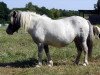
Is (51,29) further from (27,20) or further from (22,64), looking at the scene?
(22,64)

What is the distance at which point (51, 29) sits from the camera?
12.4 metres

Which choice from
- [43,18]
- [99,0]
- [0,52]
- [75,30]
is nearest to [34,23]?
[43,18]

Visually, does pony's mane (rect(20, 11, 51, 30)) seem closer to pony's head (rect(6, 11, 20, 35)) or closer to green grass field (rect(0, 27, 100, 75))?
pony's head (rect(6, 11, 20, 35))

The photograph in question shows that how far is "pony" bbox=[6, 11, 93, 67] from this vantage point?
12344 mm

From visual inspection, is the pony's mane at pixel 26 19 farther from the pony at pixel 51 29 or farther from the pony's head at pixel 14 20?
the pony's head at pixel 14 20

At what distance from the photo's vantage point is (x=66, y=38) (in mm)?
12508

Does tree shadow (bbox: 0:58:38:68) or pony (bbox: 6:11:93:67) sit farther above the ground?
pony (bbox: 6:11:93:67)

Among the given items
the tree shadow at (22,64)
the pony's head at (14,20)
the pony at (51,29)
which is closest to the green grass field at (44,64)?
the tree shadow at (22,64)

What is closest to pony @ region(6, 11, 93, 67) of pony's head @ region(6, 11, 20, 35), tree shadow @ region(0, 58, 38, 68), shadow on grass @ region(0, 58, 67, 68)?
pony's head @ region(6, 11, 20, 35)

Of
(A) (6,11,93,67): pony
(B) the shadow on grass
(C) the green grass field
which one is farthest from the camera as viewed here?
(B) the shadow on grass

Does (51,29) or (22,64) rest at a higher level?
(51,29)

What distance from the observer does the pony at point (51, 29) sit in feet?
40.5

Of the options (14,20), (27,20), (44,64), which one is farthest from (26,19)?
(44,64)

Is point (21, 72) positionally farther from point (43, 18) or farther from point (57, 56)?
point (57, 56)
